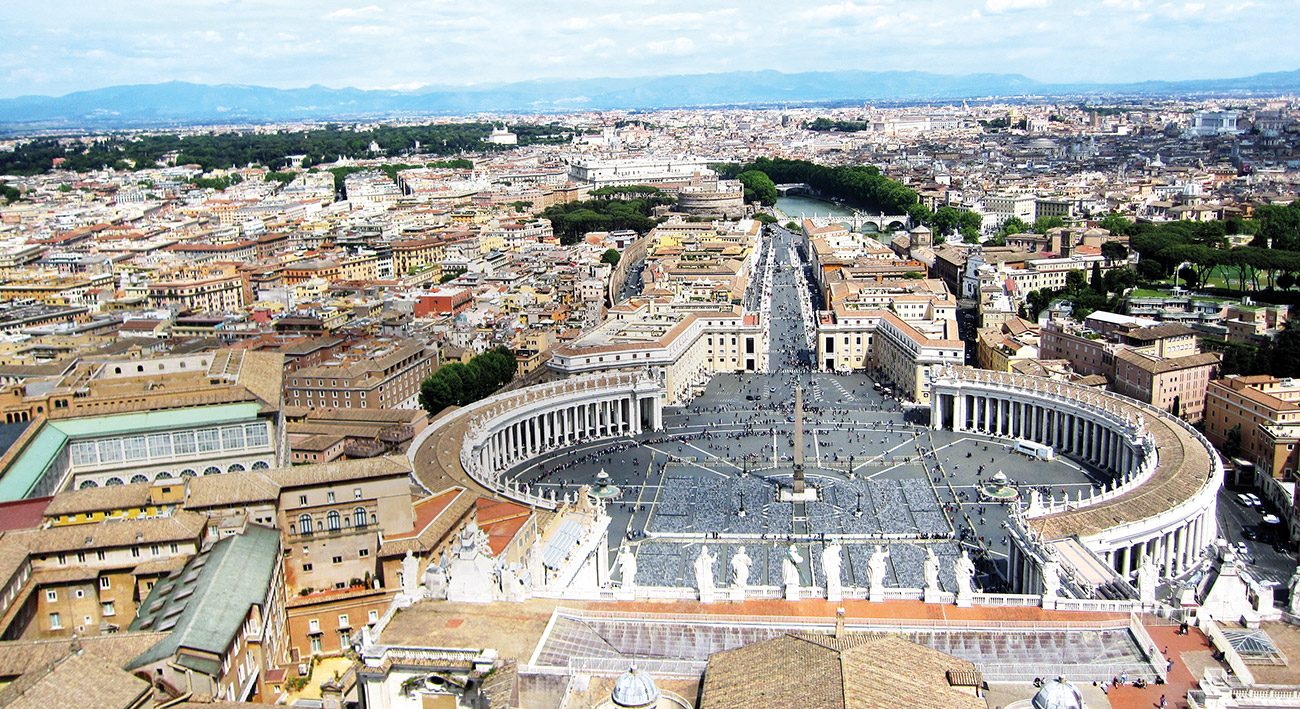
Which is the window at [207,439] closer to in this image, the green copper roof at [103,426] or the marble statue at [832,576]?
the green copper roof at [103,426]

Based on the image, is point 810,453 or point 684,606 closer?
point 684,606

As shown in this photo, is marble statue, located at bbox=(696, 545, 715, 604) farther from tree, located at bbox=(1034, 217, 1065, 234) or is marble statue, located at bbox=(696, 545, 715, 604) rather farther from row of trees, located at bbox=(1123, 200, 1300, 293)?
tree, located at bbox=(1034, 217, 1065, 234)

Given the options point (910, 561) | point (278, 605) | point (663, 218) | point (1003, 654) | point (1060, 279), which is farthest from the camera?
point (663, 218)

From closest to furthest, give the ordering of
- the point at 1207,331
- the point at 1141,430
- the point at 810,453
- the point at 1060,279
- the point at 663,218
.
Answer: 1. the point at 1141,430
2. the point at 810,453
3. the point at 1207,331
4. the point at 1060,279
5. the point at 663,218

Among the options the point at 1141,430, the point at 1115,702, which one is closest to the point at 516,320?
the point at 1141,430

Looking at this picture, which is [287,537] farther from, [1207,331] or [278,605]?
[1207,331]

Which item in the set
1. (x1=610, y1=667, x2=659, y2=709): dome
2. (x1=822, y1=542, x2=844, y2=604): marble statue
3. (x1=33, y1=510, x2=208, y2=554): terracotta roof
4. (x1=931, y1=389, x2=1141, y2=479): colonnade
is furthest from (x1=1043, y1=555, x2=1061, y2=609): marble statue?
(x1=931, y1=389, x2=1141, y2=479): colonnade

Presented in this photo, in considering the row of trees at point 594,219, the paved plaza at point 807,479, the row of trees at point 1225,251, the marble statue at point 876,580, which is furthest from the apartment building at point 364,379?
the row of trees at point 594,219
